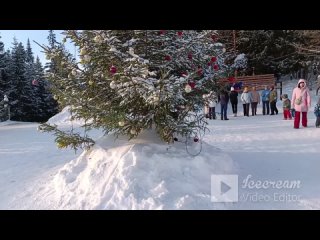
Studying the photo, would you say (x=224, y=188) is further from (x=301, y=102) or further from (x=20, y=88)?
(x=20, y=88)

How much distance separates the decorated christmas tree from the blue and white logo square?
44.5 inches

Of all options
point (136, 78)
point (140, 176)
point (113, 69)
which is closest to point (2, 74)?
point (113, 69)

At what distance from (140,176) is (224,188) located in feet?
4.09

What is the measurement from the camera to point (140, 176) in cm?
505

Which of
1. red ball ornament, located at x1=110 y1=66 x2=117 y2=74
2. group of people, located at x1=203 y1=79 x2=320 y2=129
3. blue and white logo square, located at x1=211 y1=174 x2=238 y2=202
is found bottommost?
blue and white logo square, located at x1=211 y1=174 x2=238 y2=202

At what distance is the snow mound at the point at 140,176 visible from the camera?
183 inches

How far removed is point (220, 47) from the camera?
6895 mm

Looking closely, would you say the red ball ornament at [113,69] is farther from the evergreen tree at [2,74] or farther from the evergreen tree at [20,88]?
the evergreen tree at [20,88]

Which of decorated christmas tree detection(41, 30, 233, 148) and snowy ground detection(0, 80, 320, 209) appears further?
decorated christmas tree detection(41, 30, 233, 148)

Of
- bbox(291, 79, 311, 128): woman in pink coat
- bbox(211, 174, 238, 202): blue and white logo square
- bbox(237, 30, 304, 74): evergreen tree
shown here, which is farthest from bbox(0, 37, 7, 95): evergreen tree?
bbox(211, 174, 238, 202): blue and white logo square

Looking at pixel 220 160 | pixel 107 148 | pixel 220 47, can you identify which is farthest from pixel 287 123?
pixel 107 148

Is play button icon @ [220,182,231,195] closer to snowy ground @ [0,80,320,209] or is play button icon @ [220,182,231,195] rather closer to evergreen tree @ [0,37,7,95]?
snowy ground @ [0,80,320,209]

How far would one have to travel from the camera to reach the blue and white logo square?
4715mm

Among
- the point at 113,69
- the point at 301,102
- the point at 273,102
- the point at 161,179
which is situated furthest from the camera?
the point at 273,102
